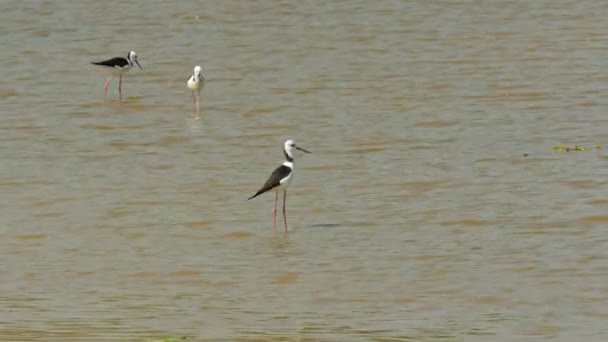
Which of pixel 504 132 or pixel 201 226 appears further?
pixel 504 132

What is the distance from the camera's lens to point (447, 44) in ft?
84.0

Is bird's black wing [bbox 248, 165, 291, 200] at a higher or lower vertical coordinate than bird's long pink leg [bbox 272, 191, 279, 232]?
higher

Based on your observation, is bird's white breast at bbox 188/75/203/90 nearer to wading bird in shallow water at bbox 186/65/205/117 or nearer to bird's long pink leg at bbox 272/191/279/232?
wading bird in shallow water at bbox 186/65/205/117

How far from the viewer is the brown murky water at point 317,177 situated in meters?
11.1

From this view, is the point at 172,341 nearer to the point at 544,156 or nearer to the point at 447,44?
the point at 544,156

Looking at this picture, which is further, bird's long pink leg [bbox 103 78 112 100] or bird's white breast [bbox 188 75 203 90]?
bird's long pink leg [bbox 103 78 112 100]

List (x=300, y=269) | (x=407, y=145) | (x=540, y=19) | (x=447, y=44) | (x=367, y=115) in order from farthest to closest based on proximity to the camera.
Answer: (x=540, y=19)
(x=447, y=44)
(x=367, y=115)
(x=407, y=145)
(x=300, y=269)

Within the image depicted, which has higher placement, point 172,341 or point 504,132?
point 172,341

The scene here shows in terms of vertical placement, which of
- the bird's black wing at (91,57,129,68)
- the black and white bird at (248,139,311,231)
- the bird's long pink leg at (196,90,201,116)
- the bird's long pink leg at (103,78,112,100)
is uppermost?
the black and white bird at (248,139,311,231)

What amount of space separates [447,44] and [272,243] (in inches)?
490

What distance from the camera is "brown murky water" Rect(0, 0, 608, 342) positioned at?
36.3 ft

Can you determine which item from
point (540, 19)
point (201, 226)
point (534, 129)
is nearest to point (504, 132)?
point (534, 129)

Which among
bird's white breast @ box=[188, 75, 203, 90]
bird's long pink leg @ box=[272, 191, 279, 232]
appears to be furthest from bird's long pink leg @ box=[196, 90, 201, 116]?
bird's long pink leg @ box=[272, 191, 279, 232]

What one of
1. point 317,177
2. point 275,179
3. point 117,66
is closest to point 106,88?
point 117,66
